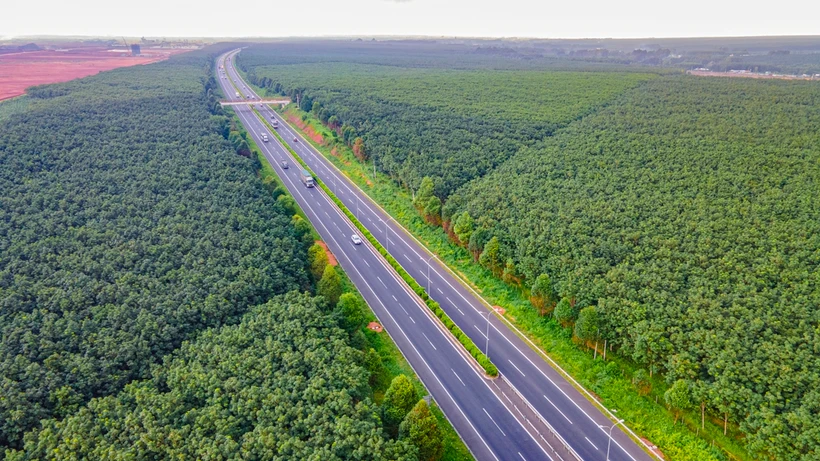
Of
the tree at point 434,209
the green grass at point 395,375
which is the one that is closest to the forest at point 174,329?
the green grass at point 395,375

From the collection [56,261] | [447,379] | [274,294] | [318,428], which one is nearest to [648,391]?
[447,379]

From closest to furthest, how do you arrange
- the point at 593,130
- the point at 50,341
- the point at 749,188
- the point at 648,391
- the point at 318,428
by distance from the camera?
the point at 318,428 → the point at 50,341 → the point at 648,391 → the point at 749,188 → the point at 593,130

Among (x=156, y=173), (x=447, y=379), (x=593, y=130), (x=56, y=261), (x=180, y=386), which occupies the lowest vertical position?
(x=447, y=379)

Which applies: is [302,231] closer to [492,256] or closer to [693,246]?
[492,256]

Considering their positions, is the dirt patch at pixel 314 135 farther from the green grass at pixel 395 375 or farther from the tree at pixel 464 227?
the green grass at pixel 395 375

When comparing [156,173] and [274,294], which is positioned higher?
[156,173]

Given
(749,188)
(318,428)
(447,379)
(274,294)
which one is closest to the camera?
(318,428)

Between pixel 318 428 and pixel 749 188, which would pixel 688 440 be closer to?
pixel 318 428
